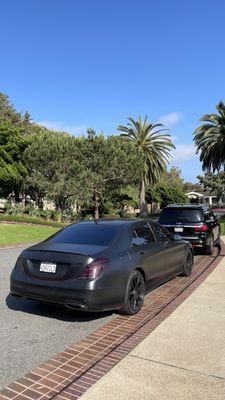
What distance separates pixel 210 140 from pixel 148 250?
39.1m

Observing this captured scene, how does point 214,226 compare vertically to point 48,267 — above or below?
above

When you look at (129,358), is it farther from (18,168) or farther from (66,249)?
(18,168)

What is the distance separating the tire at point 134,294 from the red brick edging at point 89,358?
0.11 m

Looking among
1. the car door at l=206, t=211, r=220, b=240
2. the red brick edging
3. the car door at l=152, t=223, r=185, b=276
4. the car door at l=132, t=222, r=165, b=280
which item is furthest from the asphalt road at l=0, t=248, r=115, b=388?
the car door at l=206, t=211, r=220, b=240

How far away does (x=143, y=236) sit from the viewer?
7.18m

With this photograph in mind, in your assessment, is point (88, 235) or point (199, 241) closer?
point (88, 235)

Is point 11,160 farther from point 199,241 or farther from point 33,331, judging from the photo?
point 33,331

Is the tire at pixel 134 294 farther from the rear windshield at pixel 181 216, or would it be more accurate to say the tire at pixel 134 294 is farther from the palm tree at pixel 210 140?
the palm tree at pixel 210 140

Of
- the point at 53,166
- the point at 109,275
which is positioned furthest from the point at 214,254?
the point at 53,166

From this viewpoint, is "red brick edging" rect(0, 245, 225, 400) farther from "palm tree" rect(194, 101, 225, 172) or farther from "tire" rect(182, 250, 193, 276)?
"palm tree" rect(194, 101, 225, 172)

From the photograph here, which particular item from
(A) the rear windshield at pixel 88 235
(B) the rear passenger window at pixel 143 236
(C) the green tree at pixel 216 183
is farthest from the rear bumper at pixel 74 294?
(C) the green tree at pixel 216 183

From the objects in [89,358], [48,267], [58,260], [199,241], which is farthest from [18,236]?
[89,358]

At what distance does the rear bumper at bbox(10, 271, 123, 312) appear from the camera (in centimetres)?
554

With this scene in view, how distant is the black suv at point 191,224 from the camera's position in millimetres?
12203
